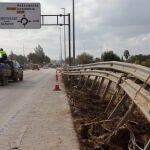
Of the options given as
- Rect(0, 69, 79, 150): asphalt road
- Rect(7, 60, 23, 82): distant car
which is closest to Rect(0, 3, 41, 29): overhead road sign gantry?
Rect(7, 60, 23, 82): distant car

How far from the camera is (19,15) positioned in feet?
119

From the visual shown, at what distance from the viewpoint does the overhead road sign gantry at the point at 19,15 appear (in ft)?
118

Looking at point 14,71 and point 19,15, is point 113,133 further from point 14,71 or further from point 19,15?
point 19,15

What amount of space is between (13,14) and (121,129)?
Answer: 30.4 metres

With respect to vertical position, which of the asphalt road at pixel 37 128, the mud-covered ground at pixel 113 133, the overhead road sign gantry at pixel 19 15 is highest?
the overhead road sign gantry at pixel 19 15

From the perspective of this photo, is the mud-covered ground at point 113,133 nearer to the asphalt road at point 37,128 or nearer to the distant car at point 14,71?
the asphalt road at point 37,128

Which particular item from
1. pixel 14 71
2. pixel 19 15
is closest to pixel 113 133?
pixel 14 71

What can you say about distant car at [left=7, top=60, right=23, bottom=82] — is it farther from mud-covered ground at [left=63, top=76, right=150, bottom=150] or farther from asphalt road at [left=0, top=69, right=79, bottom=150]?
mud-covered ground at [left=63, top=76, right=150, bottom=150]

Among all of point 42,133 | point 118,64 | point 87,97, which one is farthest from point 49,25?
point 42,133

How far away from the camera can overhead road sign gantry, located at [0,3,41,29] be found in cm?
3606

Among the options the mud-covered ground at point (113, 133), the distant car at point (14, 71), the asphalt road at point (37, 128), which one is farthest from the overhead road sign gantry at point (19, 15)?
the mud-covered ground at point (113, 133)

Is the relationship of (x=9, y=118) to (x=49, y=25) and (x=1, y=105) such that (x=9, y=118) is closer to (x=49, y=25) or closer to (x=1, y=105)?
(x=1, y=105)

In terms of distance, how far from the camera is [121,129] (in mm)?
7008

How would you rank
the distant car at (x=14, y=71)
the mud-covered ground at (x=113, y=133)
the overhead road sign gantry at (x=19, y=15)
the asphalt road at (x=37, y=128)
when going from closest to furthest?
the mud-covered ground at (x=113, y=133) < the asphalt road at (x=37, y=128) < the distant car at (x=14, y=71) < the overhead road sign gantry at (x=19, y=15)
